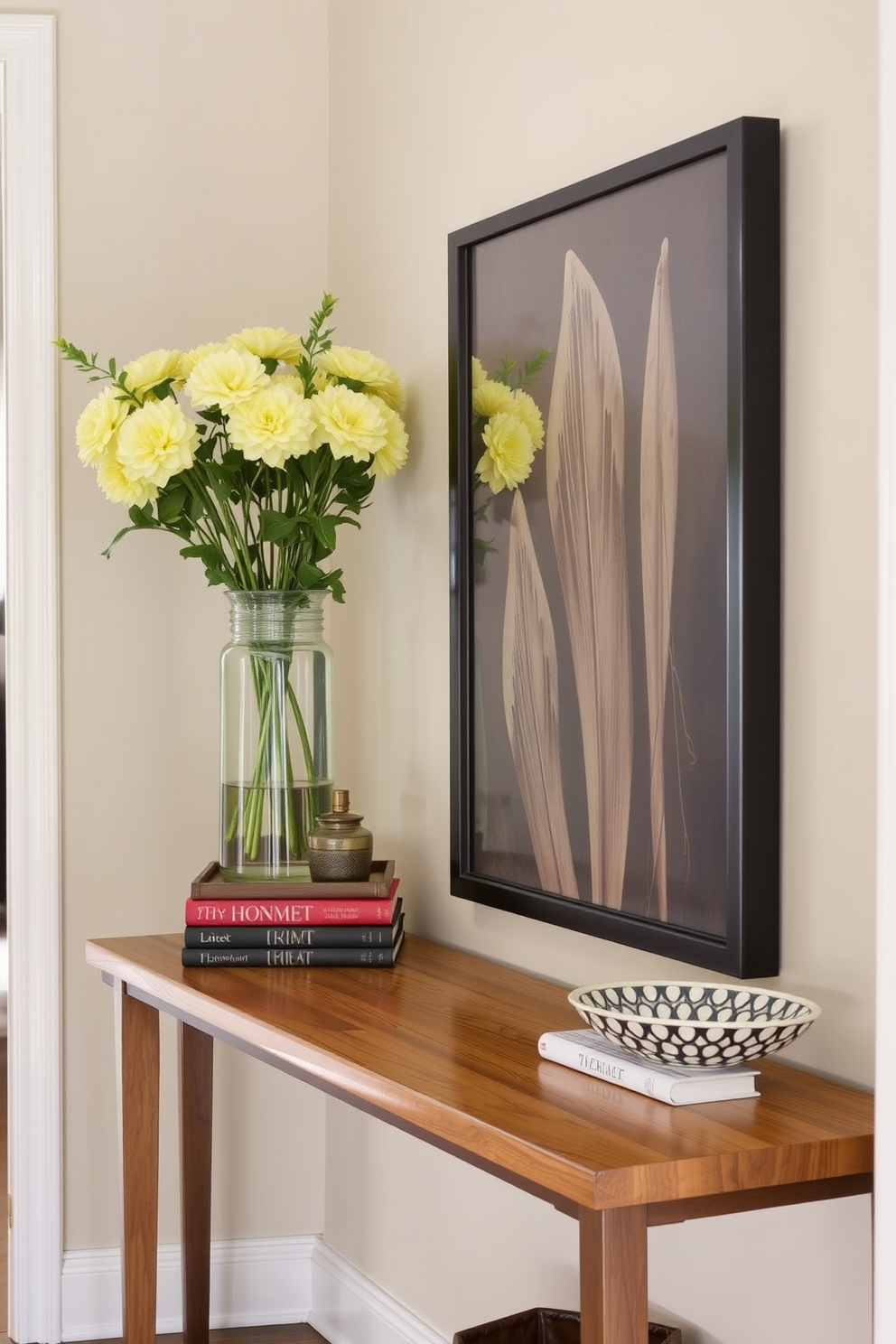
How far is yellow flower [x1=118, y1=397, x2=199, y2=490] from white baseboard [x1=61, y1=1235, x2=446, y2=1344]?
4.89 feet

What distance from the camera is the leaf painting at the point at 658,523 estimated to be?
1650 millimetres

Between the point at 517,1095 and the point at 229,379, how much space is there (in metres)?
1.16

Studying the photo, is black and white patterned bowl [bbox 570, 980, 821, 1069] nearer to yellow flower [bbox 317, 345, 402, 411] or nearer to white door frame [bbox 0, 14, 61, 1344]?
yellow flower [bbox 317, 345, 402, 411]

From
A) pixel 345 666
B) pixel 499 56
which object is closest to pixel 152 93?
pixel 499 56

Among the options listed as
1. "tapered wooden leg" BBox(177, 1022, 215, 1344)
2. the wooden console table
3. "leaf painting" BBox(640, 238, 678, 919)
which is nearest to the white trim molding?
the wooden console table

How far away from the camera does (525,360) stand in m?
1.97

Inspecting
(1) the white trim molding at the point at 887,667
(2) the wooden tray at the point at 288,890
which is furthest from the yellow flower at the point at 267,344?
(1) the white trim molding at the point at 887,667

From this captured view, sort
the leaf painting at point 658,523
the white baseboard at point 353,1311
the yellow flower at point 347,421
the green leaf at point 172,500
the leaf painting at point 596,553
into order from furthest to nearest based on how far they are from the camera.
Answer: the white baseboard at point 353,1311
the green leaf at point 172,500
the yellow flower at point 347,421
the leaf painting at point 596,553
the leaf painting at point 658,523

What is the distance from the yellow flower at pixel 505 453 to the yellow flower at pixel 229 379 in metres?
0.35

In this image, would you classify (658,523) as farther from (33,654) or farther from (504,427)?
(33,654)

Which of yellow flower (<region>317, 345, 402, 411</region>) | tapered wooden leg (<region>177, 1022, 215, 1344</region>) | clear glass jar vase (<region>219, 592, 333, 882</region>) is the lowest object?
tapered wooden leg (<region>177, 1022, 215, 1344</region>)

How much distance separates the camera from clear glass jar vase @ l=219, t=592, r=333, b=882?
2.21m

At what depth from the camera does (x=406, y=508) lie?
7.97 feet

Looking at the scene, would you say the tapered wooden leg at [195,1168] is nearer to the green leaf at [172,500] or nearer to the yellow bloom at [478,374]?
the green leaf at [172,500]
